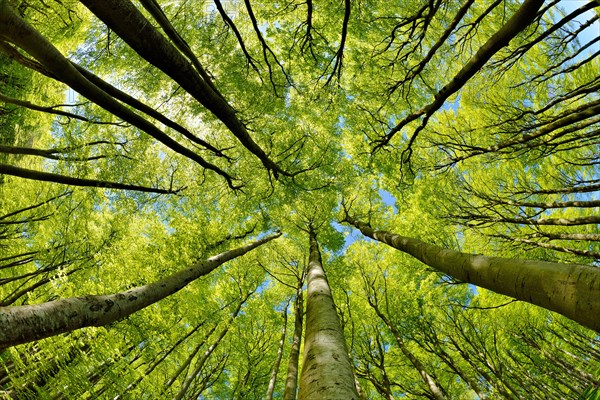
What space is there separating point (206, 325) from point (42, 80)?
6.84 meters

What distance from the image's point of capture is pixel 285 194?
728cm

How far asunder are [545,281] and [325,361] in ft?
4.60

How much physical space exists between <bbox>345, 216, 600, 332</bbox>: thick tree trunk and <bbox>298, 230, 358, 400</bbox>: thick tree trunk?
1194 mm

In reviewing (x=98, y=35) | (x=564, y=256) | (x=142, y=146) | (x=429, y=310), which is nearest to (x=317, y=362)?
(x=429, y=310)

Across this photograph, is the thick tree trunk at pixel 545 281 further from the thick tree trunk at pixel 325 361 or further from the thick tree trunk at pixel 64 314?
the thick tree trunk at pixel 64 314

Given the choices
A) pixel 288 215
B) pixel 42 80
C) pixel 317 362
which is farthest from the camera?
pixel 288 215

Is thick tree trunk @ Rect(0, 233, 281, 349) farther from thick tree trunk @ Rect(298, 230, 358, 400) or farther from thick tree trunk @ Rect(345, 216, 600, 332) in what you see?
thick tree trunk @ Rect(345, 216, 600, 332)

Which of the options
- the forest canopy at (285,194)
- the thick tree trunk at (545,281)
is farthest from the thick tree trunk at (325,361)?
the thick tree trunk at (545,281)

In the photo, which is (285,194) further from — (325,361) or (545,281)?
(545,281)

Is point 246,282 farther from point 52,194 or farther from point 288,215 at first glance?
point 52,194

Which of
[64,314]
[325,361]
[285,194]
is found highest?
[285,194]

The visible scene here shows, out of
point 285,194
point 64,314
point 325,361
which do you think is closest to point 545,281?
point 325,361

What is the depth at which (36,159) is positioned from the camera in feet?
26.6

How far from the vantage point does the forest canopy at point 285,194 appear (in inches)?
99.7
